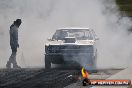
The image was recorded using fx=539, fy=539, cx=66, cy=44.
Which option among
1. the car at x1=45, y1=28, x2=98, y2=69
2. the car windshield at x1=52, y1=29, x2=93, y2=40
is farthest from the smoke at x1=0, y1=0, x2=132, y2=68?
the car at x1=45, y1=28, x2=98, y2=69

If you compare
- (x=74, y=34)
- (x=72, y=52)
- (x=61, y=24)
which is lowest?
(x=72, y=52)

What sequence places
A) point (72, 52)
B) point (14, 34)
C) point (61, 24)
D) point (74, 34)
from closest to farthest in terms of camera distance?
point (72, 52) → point (14, 34) → point (74, 34) → point (61, 24)

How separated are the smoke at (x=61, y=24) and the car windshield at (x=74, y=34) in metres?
0.58

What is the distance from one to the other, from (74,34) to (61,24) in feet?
11.5

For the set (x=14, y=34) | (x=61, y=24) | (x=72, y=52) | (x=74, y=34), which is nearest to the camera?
(x=72, y=52)

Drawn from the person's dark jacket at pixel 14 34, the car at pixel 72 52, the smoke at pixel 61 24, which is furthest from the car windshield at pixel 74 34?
the person's dark jacket at pixel 14 34

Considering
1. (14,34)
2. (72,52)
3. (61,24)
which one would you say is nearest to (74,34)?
(72,52)

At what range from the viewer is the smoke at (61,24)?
65.8ft

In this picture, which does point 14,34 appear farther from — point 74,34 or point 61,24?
point 61,24

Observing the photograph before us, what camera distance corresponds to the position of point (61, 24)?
2288 cm

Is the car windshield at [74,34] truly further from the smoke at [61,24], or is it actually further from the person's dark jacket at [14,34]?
the person's dark jacket at [14,34]

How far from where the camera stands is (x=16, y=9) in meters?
24.5

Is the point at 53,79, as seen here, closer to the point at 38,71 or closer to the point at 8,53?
the point at 38,71

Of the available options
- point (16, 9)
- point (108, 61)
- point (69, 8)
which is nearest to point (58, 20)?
point (69, 8)
